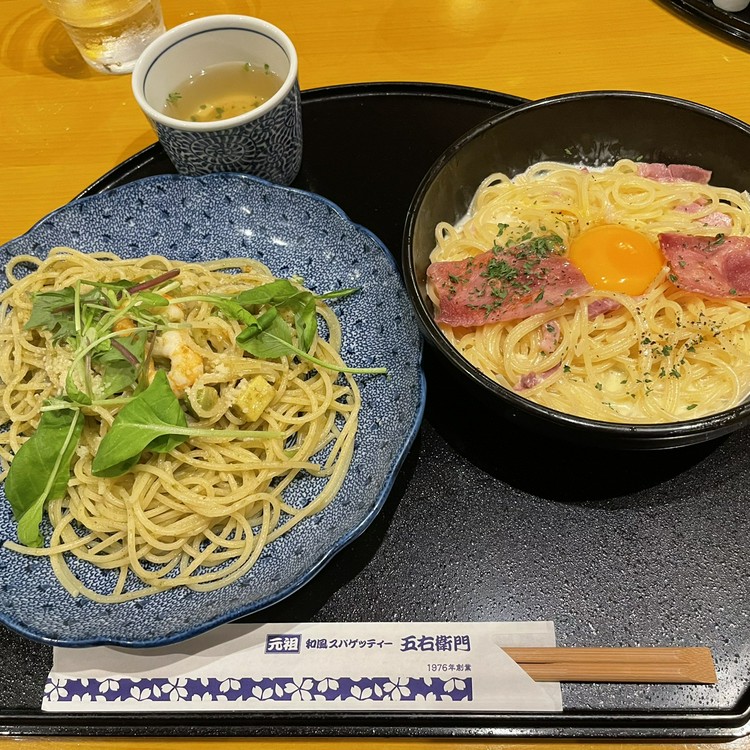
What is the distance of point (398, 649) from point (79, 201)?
1774 mm

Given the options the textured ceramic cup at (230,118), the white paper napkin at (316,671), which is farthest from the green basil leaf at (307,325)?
the white paper napkin at (316,671)

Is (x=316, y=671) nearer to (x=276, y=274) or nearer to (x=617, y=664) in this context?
(x=617, y=664)

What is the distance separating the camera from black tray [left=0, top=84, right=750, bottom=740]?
1354 mm

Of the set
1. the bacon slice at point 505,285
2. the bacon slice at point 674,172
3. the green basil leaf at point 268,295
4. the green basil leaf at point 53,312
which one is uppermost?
the bacon slice at point 674,172

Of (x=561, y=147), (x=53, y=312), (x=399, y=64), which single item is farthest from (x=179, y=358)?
(x=399, y=64)

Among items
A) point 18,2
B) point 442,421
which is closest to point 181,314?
point 442,421

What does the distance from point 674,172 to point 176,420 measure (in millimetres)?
1751

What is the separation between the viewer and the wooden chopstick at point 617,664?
53.6 inches

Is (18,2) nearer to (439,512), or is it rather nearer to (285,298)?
(285,298)

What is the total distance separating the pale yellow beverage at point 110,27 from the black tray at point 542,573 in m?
2.10

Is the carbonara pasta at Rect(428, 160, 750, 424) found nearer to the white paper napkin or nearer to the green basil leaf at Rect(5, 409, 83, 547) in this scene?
the white paper napkin

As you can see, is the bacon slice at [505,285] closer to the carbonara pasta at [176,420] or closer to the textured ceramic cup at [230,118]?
the carbonara pasta at [176,420]

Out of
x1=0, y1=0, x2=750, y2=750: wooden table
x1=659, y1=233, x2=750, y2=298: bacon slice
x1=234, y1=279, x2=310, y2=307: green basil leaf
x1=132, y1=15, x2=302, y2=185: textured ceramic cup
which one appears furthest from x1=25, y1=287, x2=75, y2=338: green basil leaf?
x1=659, y1=233, x2=750, y2=298: bacon slice

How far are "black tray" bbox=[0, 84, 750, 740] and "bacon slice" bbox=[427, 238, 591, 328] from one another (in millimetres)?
236
